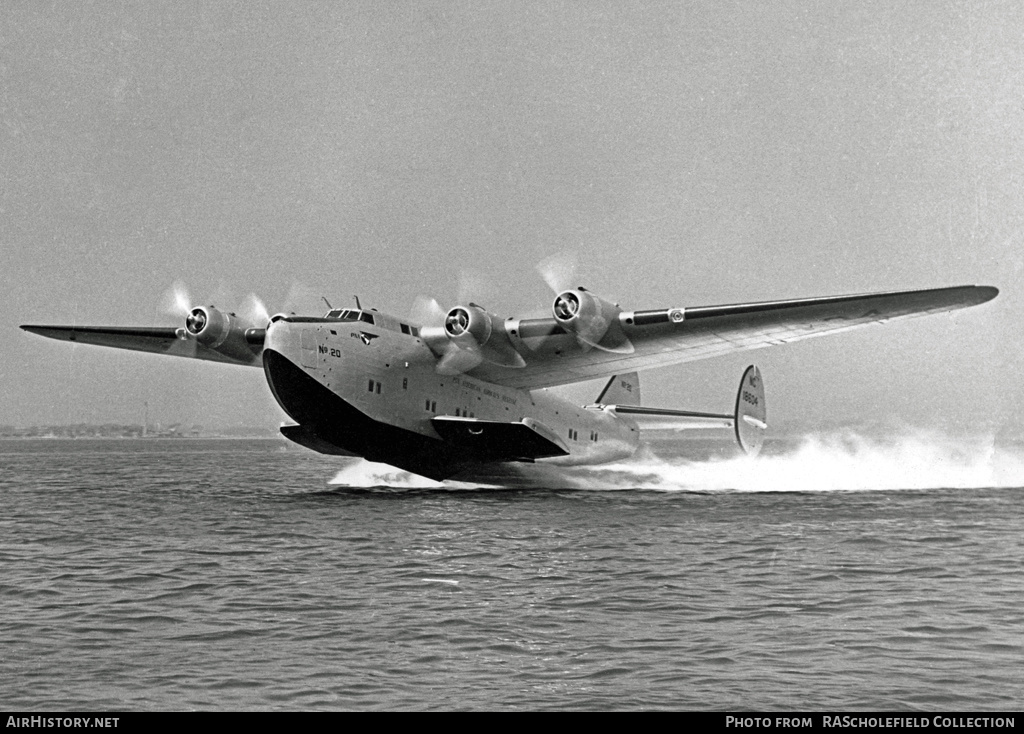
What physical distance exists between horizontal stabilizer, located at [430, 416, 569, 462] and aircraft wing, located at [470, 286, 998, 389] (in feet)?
7.15

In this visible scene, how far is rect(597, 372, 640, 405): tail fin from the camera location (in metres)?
35.7

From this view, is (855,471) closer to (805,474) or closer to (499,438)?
(805,474)

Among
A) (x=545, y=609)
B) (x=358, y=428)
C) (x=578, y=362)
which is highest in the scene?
(x=578, y=362)

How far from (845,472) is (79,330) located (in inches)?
1098

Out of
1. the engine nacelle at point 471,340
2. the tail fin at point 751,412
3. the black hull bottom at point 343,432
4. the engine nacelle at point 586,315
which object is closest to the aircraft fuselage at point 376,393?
the black hull bottom at point 343,432

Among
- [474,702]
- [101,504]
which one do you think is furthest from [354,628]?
[101,504]

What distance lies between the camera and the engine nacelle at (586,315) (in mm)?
22719

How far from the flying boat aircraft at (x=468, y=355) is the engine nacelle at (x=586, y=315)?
0.03m

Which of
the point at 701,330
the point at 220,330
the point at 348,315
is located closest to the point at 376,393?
the point at 348,315

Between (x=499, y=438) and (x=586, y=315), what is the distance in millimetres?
4318

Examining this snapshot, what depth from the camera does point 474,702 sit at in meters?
6.53

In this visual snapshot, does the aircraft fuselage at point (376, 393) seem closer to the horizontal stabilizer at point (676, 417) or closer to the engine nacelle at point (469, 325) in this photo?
the engine nacelle at point (469, 325)

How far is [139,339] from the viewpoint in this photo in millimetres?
30719
